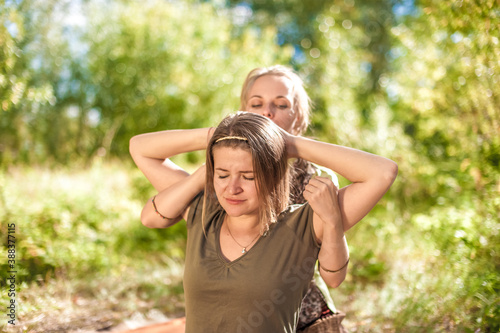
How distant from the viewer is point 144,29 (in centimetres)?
880

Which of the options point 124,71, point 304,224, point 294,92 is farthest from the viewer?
point 124,71

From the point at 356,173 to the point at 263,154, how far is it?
14.9 inches

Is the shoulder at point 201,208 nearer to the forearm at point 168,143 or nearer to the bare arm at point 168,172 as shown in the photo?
the bare arm at point 168,172

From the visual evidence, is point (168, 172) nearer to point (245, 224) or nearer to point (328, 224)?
point (245, 224)

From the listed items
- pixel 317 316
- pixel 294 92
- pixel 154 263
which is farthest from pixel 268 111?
pixel 154 263

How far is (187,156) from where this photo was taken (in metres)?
9.13

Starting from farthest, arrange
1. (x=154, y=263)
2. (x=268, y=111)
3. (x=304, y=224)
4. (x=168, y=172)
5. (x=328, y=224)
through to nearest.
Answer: (x=154, y=263), (x=268, y=111), (x=168, y=172), (x=304, y=224), (x=328, y=224)

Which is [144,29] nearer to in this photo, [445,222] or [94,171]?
[94,171]

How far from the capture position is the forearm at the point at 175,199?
75.5 inches

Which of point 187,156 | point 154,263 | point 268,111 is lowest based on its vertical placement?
point 154,263

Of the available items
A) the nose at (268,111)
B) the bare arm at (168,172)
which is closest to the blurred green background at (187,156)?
the bare arm at (168,172)

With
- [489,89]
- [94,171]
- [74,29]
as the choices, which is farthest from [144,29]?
[489,89]

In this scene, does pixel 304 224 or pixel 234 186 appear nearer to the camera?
pixel 234 186

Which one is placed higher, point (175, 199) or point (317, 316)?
point (175, 199)
